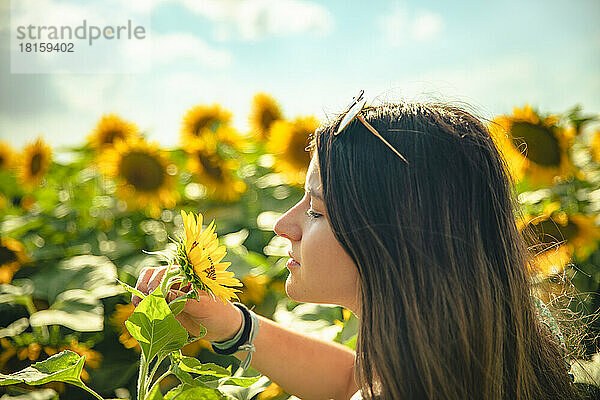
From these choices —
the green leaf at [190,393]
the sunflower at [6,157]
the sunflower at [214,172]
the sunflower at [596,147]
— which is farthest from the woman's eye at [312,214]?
the sunflower at [6,157]

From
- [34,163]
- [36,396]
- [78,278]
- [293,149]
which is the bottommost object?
[36,396]

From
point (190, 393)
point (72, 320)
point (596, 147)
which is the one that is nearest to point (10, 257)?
point (72, 320)

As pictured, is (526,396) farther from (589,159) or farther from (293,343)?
(589,159)

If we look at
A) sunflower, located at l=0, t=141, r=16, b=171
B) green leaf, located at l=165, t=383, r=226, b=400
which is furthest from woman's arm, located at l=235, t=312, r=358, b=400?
sunflower, located at l=0, t=141, r=16, b=171

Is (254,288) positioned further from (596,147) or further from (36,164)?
(596,147)

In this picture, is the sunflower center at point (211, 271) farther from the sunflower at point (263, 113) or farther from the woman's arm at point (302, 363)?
the sunflower at point (263, 113)

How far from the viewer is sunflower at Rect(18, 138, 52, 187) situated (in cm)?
162

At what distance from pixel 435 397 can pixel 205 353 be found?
1.89ft

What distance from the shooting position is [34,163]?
1621 mm

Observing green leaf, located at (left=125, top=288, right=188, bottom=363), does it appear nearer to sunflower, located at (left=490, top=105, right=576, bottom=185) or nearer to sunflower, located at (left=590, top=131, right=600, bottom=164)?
sunflower, located at (left=490, top=105, right=576, bottom=185)

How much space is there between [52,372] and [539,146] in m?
1.18

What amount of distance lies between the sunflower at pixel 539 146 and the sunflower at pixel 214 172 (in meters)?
0.65

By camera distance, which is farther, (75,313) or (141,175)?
(141,175)

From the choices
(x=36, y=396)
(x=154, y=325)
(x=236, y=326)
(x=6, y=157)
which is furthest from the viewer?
(x=6, y=157)
